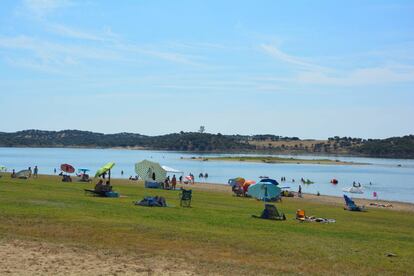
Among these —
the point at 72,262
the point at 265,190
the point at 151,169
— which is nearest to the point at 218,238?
the point at 72,262

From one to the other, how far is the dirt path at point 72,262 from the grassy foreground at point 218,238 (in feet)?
2.03

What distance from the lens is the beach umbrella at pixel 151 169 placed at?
43719 mm

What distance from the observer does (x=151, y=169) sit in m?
44.1

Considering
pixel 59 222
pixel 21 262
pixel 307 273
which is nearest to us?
pixel 21 262

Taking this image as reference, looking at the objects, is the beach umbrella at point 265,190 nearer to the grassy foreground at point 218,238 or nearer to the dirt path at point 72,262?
the grassy foreground at point 218,238

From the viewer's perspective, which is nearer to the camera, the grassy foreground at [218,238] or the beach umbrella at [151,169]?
the grassy foreground at [218,238]

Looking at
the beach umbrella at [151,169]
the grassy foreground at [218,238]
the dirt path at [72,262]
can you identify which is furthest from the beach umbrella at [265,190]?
the dirt path at [72,262]

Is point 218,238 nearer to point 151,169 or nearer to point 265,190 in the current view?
point 265,190

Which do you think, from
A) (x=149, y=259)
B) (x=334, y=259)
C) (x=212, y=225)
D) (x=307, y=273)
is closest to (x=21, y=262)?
(x=149, y=259)

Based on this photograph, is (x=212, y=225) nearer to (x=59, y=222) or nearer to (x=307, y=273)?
(x=59, y=222)

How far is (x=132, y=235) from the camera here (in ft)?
54.2

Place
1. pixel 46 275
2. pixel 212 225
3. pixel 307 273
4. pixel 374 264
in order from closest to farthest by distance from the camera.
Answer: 1. pixel 46 275
2. pixel 307 273
3. pixel 374 264
4. pixel 212 225

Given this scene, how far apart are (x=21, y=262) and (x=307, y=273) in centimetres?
633

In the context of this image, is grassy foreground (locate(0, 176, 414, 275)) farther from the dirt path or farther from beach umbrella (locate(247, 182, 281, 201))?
beach umbrella (locate(247, 182, 281, 201))
